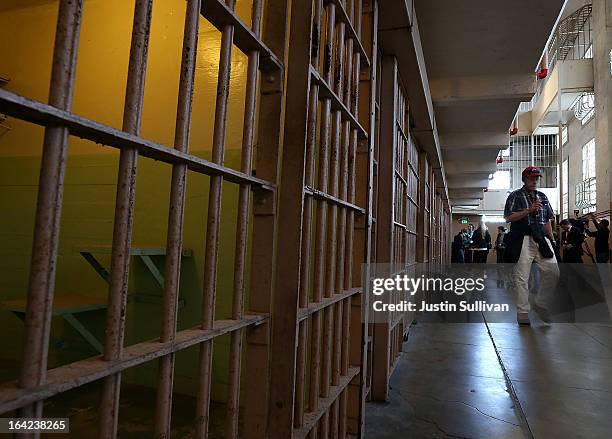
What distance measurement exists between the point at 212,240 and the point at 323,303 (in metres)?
0.74

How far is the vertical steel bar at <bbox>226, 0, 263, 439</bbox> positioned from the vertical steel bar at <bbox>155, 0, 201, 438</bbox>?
265 millimetres

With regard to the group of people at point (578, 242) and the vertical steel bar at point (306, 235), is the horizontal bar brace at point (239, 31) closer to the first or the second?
the vertical steel bar at point (306, 235)

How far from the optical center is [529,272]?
479cm

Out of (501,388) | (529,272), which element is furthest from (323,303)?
(529,272)

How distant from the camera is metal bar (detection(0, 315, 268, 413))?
0.61 metres

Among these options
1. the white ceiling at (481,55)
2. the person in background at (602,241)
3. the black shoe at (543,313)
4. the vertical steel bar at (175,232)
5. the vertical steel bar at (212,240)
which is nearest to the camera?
the vertical steel bar at (175,232)

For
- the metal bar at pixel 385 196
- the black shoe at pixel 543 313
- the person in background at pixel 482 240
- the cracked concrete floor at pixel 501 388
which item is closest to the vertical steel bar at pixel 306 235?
the cracked concrete floor at pixel 501 388

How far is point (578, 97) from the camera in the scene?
1378 centimetres

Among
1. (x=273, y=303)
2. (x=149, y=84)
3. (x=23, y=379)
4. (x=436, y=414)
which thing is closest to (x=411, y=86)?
(x=149, y=84)

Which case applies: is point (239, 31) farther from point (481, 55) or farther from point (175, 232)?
point (481, 55)

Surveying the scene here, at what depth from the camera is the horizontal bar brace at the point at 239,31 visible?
41.6 inches

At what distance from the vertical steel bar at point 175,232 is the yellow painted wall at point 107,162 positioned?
1808 mm

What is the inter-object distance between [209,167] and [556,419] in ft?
8.22

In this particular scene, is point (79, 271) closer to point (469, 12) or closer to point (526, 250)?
point (469, 12)
